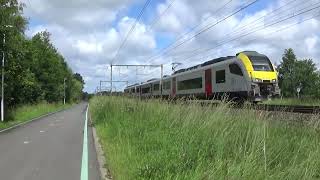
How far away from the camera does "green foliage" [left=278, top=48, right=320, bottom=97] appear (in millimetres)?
111562

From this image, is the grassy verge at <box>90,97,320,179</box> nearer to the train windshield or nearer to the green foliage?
Result: the train windshield

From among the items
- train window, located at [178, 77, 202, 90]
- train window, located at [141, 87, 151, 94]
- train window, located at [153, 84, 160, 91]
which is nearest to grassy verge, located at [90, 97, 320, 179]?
train window, located at [178, 77, 202, 90]

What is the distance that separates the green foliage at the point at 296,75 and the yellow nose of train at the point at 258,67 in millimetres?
74489

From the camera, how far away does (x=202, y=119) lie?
A: 40.7ft

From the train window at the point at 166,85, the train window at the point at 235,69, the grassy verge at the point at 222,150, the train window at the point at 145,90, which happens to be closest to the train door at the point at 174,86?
the train window at the point at 166,85

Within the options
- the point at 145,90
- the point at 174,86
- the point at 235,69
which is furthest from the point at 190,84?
the point at 145,90

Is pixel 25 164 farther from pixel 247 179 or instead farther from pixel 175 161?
pixel 247 179

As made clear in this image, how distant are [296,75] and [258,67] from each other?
8898 cm

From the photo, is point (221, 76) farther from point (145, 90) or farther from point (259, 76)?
point (145, 90)

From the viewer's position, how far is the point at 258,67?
105ft

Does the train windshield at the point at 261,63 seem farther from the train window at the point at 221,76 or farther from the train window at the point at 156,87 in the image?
the train window at the point at 156,87

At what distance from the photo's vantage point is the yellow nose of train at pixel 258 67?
31.4 meters

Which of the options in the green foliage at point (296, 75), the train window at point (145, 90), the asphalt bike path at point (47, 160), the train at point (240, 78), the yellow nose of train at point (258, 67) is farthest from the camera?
the green foliage at point (296, 75)

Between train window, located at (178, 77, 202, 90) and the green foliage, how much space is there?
62.1 meters
